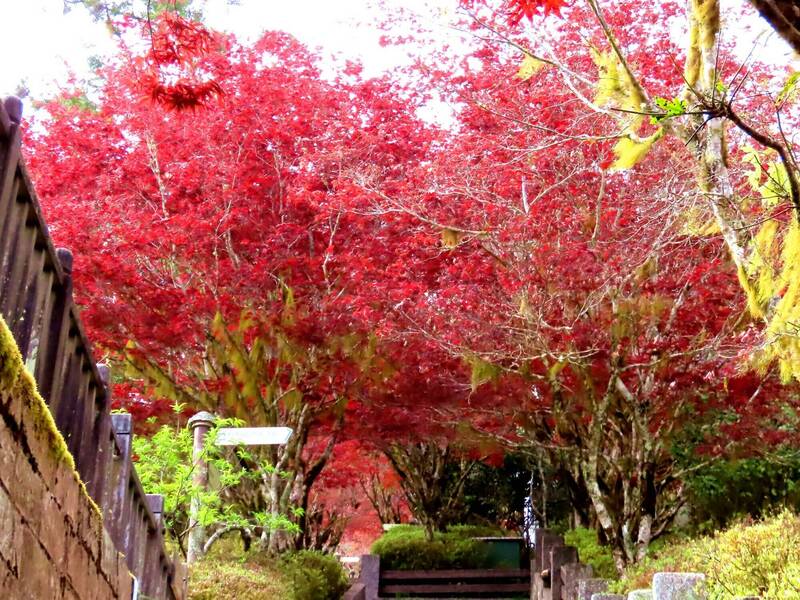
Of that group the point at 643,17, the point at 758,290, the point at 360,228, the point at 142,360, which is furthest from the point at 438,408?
the point at 758,290

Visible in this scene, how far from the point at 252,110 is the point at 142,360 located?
158 inches

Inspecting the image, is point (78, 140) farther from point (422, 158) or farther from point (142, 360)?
point (422, 158)

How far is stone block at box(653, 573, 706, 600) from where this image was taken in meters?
6.21

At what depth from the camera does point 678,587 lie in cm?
622

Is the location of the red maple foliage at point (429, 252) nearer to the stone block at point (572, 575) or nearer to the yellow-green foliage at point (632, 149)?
the stone block at point (572, 575)

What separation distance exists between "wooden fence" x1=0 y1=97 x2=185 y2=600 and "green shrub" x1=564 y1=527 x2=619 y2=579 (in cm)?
765

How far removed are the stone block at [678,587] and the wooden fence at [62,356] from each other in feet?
11.2

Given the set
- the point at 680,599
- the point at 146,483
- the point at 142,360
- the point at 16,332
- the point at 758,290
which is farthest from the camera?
the point at 142,360

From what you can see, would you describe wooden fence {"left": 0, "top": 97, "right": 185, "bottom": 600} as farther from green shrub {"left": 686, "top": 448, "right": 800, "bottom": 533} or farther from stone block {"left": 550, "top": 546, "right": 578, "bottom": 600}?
green shrub {"left": 686, "top": 448, "right": 800, "bottom": 533}

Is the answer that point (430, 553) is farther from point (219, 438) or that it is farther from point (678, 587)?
point (678, 587)

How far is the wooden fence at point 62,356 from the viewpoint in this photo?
3.71 m

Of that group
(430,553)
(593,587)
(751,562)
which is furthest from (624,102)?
(430,553)

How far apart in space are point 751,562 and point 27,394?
576cm

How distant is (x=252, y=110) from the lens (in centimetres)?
1389
